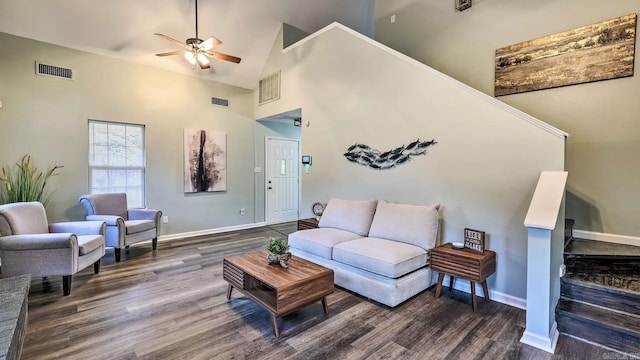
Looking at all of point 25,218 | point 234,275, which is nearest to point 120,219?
point 25,218

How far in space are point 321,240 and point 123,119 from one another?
400 cm

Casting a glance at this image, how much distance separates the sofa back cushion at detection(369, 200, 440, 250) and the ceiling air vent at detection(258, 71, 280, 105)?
3414mm

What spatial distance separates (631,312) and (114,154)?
261 inches

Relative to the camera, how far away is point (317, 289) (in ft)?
8.30

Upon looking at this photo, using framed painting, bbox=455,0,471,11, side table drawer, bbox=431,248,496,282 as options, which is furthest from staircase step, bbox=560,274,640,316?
framed painting, bbox=455,0,471,11

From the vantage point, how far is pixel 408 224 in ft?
10.9

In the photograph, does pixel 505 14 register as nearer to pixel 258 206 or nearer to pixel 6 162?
pixel 258 206

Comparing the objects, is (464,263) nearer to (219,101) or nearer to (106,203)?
(106,203)

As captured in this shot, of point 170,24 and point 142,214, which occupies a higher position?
point 170,24

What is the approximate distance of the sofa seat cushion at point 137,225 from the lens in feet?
13.7

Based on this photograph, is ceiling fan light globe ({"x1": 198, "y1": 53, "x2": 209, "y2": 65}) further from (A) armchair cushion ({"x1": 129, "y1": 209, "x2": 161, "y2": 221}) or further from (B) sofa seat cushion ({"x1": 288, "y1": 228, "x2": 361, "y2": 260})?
(B) sofa seat cushion ({"x1": 288, "y1": 228, "x2": 361, "y2": 260})

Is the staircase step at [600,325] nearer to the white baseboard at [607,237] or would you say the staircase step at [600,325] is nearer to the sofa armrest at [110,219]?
the white baseboard at [607,237]

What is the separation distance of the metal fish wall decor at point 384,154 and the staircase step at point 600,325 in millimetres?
2000

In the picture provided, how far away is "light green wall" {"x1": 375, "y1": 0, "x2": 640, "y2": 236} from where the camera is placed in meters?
3.01
